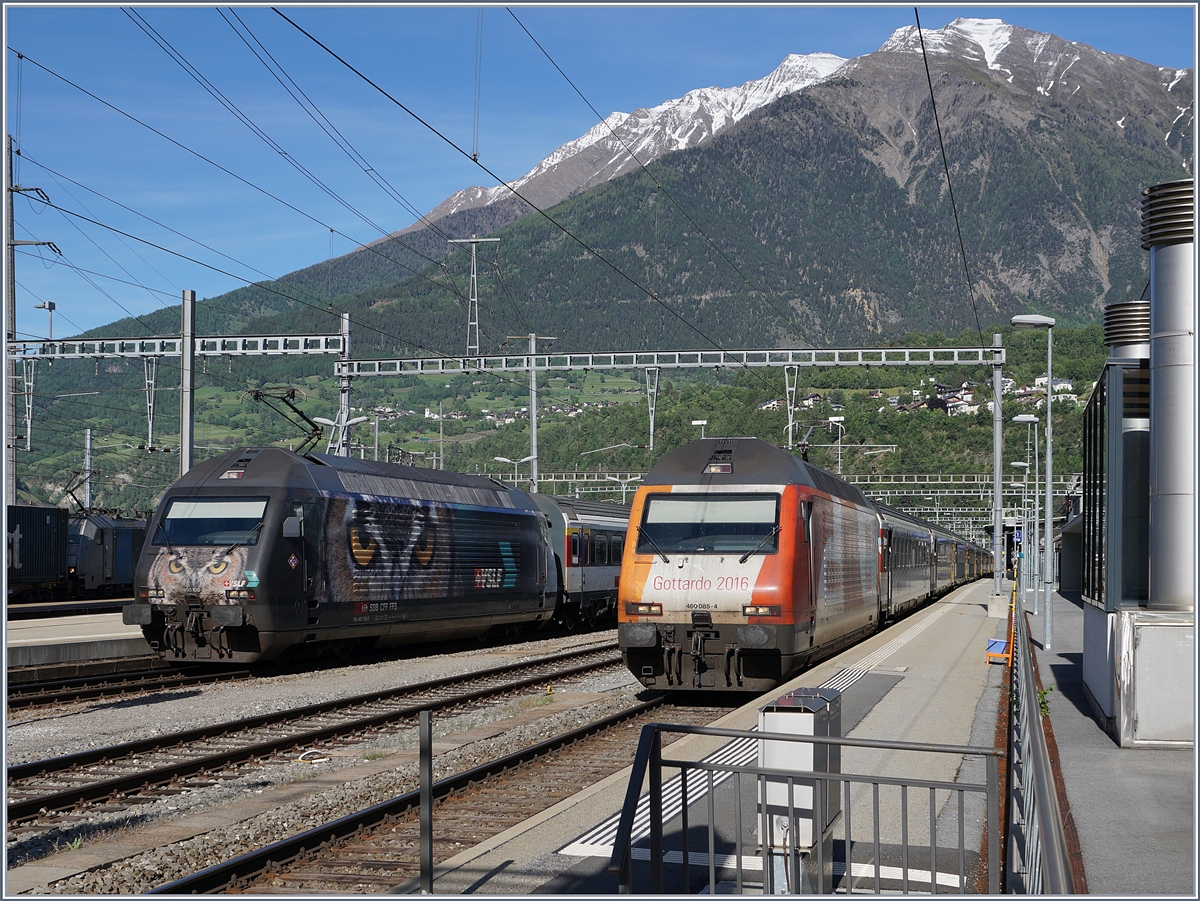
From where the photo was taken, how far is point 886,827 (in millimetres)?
8641

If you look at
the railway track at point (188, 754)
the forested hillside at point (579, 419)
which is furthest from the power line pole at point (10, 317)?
the forested hillside at point (579, 419)

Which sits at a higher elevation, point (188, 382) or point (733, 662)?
point (188, 382)

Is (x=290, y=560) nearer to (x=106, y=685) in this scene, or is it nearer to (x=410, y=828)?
(x=106, y=685)

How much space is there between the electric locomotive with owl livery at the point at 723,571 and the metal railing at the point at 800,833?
19.5 ft

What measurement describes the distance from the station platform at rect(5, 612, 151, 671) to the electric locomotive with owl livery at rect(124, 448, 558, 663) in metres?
2.28

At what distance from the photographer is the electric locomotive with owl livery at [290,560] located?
1838 centimetres

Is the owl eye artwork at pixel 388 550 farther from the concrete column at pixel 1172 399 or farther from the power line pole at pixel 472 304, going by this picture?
the power line pole at pixel 472 304

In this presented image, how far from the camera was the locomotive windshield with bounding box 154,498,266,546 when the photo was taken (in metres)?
18.5

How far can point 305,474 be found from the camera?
1919cm

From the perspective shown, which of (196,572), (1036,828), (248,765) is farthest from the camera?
(196,572)

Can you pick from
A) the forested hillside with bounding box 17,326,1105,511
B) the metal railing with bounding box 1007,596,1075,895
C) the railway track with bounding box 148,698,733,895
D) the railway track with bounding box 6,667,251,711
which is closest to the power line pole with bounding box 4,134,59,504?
the railway track with bounding box 6,667,251,711

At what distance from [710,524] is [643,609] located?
1389 millimetres

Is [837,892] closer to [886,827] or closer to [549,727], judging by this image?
[886,827]

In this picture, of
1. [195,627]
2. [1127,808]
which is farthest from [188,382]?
[1127,808]
